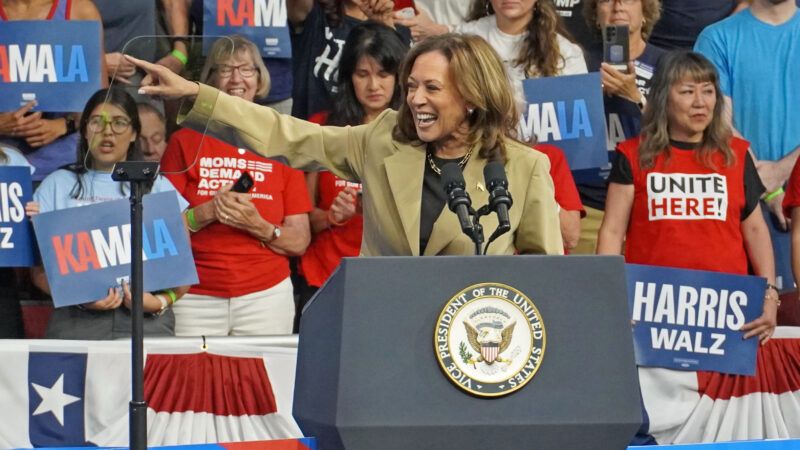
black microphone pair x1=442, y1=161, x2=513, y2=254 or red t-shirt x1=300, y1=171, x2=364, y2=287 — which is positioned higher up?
black microphone pair x1=442, y1=161, x2=513, y2=254

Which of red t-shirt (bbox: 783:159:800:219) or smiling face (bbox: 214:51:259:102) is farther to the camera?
red t-shirt (bbox: 783:159:800:219)

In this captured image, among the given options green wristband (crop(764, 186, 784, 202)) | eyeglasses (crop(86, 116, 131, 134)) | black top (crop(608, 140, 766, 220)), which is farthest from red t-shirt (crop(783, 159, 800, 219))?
eyeglasses (crop(86, 116, 131, 134))

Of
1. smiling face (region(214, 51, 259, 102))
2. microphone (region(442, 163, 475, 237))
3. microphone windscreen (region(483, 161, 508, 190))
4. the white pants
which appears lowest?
the white pants

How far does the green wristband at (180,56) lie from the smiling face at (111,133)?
10.4 inches

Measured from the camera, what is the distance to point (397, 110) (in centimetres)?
505

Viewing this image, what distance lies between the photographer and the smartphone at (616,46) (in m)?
6.53

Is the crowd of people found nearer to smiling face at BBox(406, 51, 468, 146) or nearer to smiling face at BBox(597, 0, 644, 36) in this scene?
smiling face at BBox(597, 0, 644, 36)

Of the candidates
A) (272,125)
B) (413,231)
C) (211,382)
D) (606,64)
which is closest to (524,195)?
(413,231)

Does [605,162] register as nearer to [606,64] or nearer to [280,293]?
[606,64]

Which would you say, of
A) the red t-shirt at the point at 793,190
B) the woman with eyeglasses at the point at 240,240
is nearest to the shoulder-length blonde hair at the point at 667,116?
the red t-shirt at the point at 793,190

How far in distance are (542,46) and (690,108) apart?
30.8 inches

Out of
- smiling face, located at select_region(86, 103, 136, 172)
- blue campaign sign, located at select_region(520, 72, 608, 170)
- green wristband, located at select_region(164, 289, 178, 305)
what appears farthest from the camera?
blue campaign sign, located at select_region(520, 72, 608, 170)

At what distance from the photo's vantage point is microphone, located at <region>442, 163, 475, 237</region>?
10.1ft

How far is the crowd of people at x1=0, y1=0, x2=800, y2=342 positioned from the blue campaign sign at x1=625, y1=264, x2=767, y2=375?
0.10 meters
